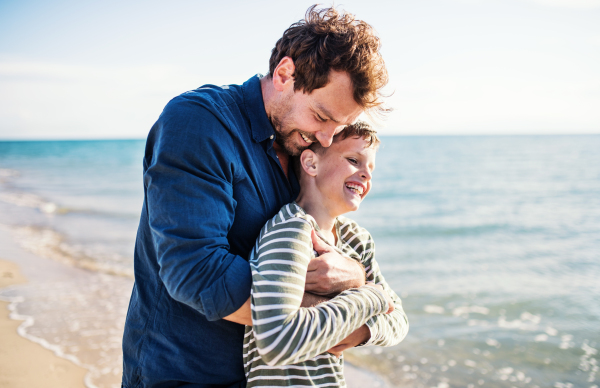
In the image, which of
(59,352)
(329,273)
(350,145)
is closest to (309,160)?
(350,145)

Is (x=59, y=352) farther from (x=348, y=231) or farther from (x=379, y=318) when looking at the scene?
(x=379, y=318)

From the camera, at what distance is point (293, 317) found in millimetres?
1514

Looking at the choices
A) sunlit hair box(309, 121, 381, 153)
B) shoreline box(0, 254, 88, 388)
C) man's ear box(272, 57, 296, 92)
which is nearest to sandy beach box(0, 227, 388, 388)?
shoreline box(0, 254, 88, 388)

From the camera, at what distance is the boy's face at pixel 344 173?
2.16m

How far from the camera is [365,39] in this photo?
6.67 feet

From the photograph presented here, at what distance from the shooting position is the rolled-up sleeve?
1.50 metres

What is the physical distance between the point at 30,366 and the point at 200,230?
3589 millimetres

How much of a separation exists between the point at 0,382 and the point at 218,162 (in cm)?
352

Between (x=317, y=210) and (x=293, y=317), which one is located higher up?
(x=317, y=210)

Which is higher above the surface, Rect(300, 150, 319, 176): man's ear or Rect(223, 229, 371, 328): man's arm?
Rect(300, 150, 319, 176): man's ear

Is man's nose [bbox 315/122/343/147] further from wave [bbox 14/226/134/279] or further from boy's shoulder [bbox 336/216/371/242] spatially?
wave [bbox 14/226/134/279]

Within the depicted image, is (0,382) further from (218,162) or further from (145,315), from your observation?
(218,162)

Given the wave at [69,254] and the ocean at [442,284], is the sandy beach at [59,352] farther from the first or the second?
the wave at [69,254]

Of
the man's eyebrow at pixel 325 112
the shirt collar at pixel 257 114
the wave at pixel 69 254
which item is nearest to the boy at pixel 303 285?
the man's eyebrow at pixel 325 112
